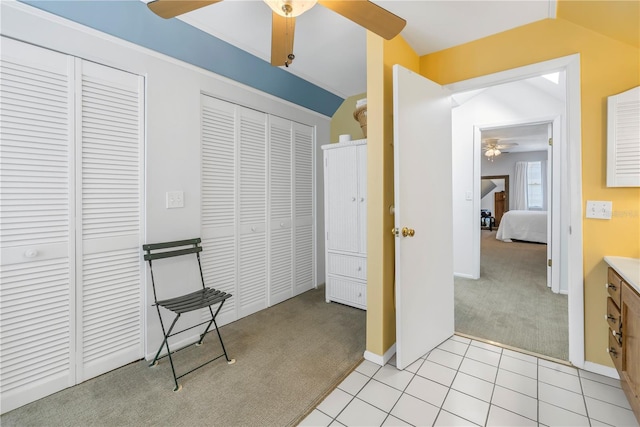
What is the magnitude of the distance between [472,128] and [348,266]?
2681 mm

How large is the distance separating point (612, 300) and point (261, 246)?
267 centimetres

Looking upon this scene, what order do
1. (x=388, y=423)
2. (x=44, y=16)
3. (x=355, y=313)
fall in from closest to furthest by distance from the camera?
(x=388, y=423) → (x=44, y=16) → (x=355, y=313)

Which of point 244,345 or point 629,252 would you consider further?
point 244,345

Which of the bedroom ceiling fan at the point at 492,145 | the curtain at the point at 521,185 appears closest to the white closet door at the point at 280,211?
the bedroom ceiling fan at the point at 492,145

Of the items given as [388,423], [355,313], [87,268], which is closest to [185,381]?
[87,268]

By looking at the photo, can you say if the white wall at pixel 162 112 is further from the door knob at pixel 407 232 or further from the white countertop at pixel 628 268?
the white countertop at pixel 628 268

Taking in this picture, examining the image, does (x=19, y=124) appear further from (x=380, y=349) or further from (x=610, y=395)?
(x=610, y=395)

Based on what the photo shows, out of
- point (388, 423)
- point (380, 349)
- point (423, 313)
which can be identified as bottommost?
point (388, 423)

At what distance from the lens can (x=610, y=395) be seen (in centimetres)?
167

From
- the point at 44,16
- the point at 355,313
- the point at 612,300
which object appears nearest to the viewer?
the point at 44,16

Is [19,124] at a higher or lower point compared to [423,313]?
higher

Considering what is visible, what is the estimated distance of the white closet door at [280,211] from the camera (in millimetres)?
3033

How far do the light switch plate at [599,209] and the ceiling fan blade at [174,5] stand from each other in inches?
96.9

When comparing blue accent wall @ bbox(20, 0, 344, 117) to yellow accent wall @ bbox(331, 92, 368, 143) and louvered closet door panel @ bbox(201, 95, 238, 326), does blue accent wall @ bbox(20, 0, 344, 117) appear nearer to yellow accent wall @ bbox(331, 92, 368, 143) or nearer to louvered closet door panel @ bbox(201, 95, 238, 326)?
louvered closet door panel @ bbox(201, 95, 238, 326)
